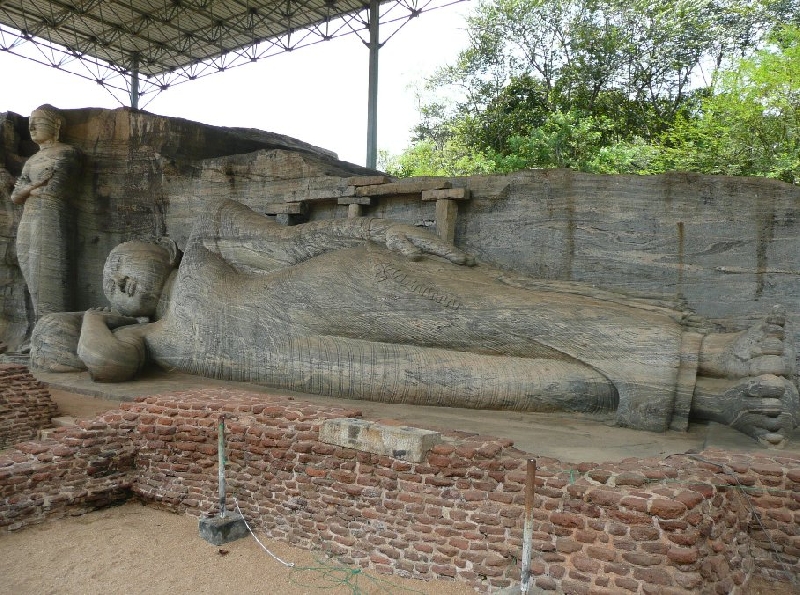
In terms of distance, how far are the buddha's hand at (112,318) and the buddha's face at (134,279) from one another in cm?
7

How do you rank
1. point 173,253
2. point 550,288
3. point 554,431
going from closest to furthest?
point 554,431, point 550,288, point 173,253

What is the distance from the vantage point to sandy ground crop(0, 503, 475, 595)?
3396 mm

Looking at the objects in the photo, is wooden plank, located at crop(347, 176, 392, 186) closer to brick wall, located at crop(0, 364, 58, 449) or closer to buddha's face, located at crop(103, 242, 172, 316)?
buddha's face, located at crop(103, 242, 172, 316)

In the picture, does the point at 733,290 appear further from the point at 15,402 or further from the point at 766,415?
the point at 15,402

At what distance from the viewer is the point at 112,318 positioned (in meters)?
6.61

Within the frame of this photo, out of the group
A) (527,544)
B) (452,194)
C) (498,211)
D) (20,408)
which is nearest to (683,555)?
(527,544)

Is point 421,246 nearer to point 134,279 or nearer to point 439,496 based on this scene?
point 439,496

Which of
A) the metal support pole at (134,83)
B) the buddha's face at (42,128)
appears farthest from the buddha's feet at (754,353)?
the metal support pole at (134,83)

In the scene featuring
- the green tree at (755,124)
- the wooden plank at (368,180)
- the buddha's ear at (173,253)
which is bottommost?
the buddha's ear at (173,253)

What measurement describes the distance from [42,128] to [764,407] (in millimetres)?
8440

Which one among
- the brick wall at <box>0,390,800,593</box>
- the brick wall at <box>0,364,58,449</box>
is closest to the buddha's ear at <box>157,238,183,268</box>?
the brick wall at <box>0,364,58,449</box>

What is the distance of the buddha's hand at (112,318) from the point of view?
6477 mm

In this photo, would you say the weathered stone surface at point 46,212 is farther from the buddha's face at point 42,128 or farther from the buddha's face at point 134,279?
the buddha's face at point 134,279

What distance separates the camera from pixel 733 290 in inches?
197
